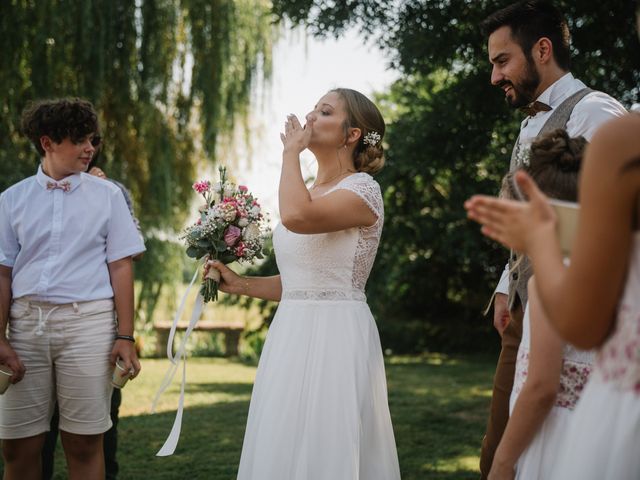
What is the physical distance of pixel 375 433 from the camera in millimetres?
2850

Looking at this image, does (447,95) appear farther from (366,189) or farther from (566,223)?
(566,223)

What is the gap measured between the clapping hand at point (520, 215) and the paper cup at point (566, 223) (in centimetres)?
2

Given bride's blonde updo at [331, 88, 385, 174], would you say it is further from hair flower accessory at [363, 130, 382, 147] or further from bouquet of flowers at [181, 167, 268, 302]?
bouquet of flowers at [181, 167, 268, 302]

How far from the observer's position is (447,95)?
21.7ft

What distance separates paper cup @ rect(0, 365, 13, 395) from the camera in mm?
3123

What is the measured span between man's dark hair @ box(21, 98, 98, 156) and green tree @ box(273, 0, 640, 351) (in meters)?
3.29

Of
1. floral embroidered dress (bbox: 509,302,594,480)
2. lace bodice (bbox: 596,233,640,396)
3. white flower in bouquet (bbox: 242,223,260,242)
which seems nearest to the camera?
lace bodice (bbox: 596,233,640,396)

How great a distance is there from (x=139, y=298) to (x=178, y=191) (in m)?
1.68

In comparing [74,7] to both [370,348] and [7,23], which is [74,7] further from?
[370,348]

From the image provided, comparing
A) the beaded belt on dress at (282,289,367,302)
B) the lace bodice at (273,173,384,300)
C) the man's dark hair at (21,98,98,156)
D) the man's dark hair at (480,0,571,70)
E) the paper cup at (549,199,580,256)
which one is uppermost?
the man's dark hair at (480,0,571,70)

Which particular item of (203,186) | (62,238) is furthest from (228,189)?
(62,238)

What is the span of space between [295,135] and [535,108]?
39.3 inches

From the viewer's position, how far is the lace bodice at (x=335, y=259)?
2.91 m

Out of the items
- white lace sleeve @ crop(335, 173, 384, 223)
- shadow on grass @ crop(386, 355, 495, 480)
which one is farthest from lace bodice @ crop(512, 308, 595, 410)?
shadow on grass @ crop(386, 355, 495, 480)
